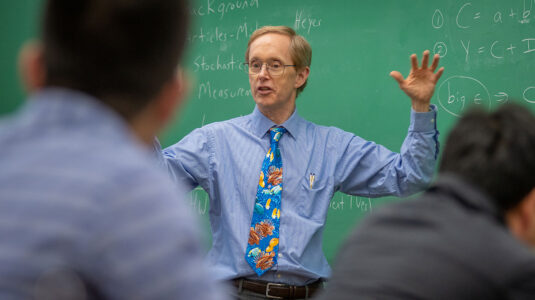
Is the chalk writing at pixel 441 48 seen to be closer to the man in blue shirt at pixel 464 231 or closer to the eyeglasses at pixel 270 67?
the eyeglasses at pixel 270 67

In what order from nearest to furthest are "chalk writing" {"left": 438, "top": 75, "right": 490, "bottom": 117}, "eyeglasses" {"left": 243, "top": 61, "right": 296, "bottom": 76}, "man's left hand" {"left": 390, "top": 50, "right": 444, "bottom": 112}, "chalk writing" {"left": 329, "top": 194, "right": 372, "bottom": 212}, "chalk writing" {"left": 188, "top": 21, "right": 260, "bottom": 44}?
"man's left hand" {"left": 390, "top": 50, "right": 444, "bottom": 112} < "eyeglasses" {"left": 243, "top": 61, "right": 296, "bottom": 76} < "chalk writing" {"left": 438, "top": 75, "right": 490, "bottom": 117} < "chalk writing" {"left": 329, "top": 194, "right": 372, "bottom": 212} < "chalk writing" {"left": 188, "top": 21, "right": 260, "bottom": 44}

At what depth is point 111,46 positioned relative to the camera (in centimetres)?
64

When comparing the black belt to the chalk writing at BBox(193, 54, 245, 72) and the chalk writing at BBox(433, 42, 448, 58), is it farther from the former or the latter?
the chalk writing at BBox(193, 54, 245, 72)

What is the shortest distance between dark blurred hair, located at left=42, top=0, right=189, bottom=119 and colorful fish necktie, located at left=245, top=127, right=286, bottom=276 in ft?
5.31

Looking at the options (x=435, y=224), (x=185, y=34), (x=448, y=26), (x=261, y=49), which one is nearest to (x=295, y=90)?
(x=261, y=49)

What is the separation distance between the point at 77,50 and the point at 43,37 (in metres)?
0.06

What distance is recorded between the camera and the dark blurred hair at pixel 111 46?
0.64m

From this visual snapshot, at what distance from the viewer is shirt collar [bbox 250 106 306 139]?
2499 millimetres

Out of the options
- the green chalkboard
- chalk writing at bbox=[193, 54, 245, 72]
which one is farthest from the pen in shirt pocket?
chalk writing at bbox=[193, 54, 245, 72]

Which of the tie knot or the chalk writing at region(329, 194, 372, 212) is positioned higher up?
the tie knot

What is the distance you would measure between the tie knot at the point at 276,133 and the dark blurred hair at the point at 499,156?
1.36 metres

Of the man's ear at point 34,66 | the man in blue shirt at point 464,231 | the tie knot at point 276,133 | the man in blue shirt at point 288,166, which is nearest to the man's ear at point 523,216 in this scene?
the man in blue shirt at point 464,231

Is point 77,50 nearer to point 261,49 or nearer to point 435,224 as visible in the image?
point 435,224

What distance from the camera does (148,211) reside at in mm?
588
